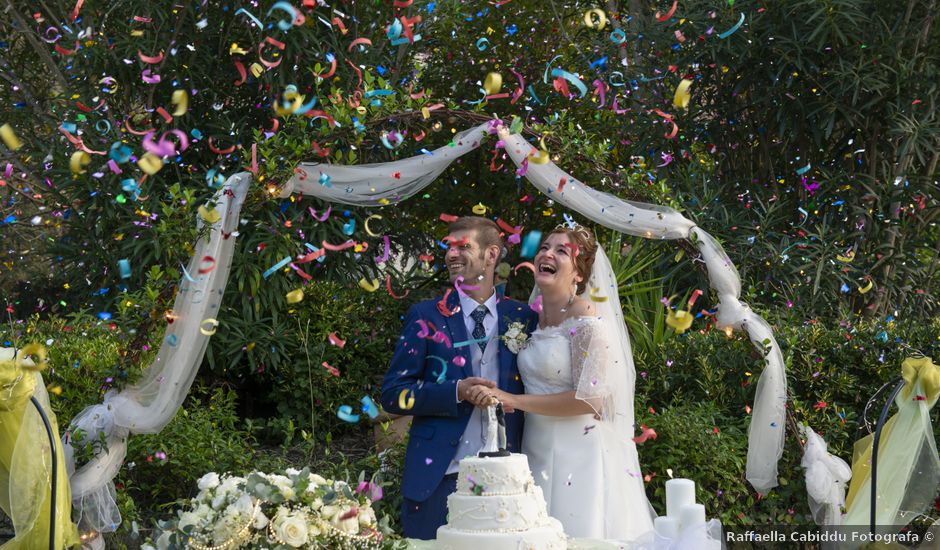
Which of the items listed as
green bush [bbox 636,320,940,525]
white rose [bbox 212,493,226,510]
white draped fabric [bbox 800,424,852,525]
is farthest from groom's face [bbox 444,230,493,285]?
white draped fabric [bbox 800,424,852,525]

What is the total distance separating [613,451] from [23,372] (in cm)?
234

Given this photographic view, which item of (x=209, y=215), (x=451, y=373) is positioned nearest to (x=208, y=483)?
(x=451, y=373)

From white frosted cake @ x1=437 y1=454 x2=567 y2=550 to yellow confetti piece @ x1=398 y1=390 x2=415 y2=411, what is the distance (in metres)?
0.92

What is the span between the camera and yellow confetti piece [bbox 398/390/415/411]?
4215 mm

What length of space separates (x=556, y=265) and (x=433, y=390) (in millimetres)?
730

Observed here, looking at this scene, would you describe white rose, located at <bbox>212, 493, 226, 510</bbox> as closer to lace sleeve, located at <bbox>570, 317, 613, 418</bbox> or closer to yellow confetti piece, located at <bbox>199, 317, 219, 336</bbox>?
yellow confetti piece, located at <bbox>199, 317, 219, 336</bbox>

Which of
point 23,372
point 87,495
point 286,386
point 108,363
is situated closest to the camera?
point 23,372

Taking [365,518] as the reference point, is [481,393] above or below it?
above

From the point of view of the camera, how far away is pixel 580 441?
14.2 feet

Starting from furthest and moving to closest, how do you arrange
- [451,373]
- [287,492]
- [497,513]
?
[451,373] → [497,513] → [287,492]

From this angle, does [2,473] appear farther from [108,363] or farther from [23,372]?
[108,363]

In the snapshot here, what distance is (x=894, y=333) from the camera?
568 centimetres

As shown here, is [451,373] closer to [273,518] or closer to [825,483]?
[273,518]

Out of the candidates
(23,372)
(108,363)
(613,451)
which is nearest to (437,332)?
(613,451)
